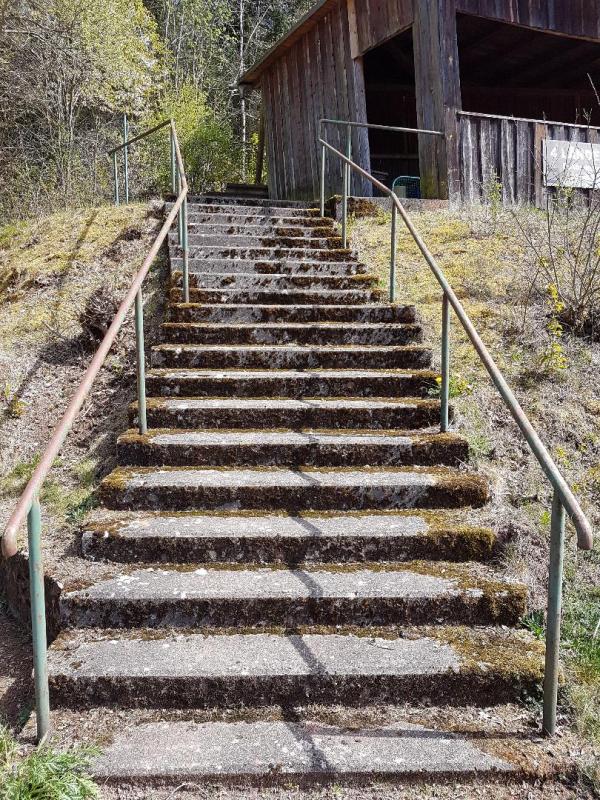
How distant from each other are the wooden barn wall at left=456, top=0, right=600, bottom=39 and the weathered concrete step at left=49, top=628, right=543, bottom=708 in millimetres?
8535

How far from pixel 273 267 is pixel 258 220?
1556mm

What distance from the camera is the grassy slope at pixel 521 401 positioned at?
321 centimetres

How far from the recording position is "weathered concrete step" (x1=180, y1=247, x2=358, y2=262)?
620 cm

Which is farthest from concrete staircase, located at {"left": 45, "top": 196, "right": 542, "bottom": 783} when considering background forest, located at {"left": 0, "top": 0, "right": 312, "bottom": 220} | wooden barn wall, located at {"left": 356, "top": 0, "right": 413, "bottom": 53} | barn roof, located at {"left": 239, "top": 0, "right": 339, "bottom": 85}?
background forest, located at {"left": 0, "top": 0, "right": 312, "bottom": 220}

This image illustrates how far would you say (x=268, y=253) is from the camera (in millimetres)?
6391

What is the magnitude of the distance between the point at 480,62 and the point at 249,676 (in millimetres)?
13057

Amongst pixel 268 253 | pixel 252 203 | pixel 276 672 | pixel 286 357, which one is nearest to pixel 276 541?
pixel 276 672

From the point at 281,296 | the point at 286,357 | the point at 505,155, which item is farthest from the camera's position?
the point at 505,155

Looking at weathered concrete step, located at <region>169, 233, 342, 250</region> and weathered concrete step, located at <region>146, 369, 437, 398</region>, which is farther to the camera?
weathered concrete step, located at <region>169, 233, 342, 250</region>

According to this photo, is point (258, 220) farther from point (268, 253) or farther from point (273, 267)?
point (273, 267)

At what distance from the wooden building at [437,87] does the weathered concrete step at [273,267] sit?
292 centimetres

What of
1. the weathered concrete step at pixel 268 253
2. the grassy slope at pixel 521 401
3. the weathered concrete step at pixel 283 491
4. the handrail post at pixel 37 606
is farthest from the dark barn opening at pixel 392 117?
the handrail post at pixel 37 606

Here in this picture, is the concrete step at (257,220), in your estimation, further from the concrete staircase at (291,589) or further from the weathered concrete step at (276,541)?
the weathered concrete step at (276,541)

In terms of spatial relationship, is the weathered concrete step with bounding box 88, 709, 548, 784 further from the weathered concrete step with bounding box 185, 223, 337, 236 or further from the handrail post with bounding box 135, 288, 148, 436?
the weathered concrete step with bounding box 185, 223, 337, 236
